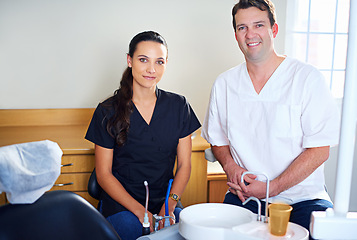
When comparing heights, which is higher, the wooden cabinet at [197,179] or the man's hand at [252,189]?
the man's hand at [252,189]

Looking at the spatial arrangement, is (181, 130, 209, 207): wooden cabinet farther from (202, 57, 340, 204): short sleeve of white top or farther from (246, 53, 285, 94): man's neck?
(246, 53, 285, 94): man's neck

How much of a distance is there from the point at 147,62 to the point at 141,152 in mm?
386

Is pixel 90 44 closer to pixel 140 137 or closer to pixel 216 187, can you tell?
pixel 140 137

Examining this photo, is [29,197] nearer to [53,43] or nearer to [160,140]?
[160,140]

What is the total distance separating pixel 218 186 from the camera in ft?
6.79

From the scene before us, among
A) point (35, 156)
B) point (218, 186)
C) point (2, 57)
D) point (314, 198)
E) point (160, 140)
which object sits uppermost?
point (2, 57)

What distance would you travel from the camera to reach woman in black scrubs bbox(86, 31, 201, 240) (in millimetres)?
1624

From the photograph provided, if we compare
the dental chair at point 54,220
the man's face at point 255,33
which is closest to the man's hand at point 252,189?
the man's face at point 255,33

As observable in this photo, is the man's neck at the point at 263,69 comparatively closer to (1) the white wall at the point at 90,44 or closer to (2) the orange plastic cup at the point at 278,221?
(2) the orange plastic cup at the point at 278,221

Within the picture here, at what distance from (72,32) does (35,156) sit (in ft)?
5.32

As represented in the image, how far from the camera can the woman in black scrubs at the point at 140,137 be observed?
63.9 inches

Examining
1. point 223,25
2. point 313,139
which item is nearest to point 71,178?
point 313,139

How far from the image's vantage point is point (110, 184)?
1.60 m

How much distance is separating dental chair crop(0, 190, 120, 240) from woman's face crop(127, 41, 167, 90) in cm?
73
